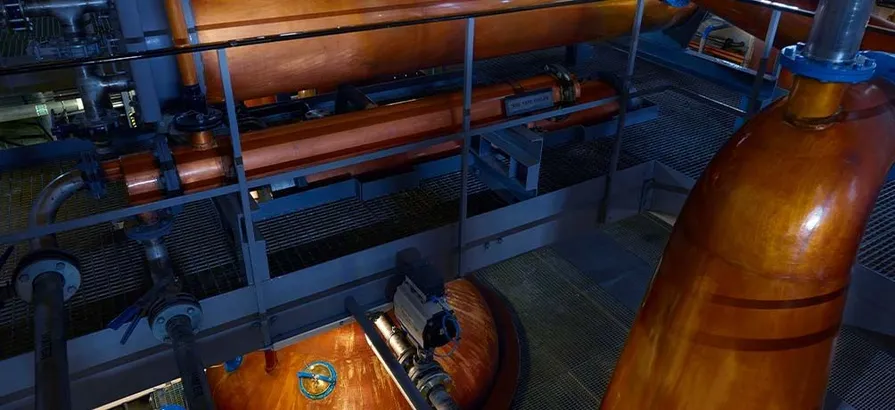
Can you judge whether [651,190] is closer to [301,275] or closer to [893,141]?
[301,275]

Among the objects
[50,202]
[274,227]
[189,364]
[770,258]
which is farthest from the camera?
[274,227]

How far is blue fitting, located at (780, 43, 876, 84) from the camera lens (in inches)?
44.8

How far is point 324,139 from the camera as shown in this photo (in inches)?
103

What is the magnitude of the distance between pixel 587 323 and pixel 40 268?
355 cm

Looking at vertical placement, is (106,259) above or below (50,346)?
below

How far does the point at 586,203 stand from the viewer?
3240mm

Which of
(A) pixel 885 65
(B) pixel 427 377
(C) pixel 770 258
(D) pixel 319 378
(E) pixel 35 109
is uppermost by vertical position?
(A) pixel 885 65

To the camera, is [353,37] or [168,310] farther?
[353,37]

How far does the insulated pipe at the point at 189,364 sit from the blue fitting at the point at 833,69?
5.66 ft

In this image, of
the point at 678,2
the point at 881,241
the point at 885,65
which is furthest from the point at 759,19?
the point at 885,65

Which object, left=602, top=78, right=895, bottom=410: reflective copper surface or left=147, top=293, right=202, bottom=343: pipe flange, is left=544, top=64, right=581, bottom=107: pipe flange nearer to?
left=602, top=78, right=895, bottom=410: reflective copper surface

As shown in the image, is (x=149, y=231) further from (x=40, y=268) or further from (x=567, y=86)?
(x=567, y=86)

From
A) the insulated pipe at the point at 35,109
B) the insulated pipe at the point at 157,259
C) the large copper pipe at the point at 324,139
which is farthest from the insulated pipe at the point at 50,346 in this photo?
the insulated pipe at the point at 35,109

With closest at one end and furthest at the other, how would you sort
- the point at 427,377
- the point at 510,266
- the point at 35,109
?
the point at 427,377 < the point at 510,266 < the point at 35,109
